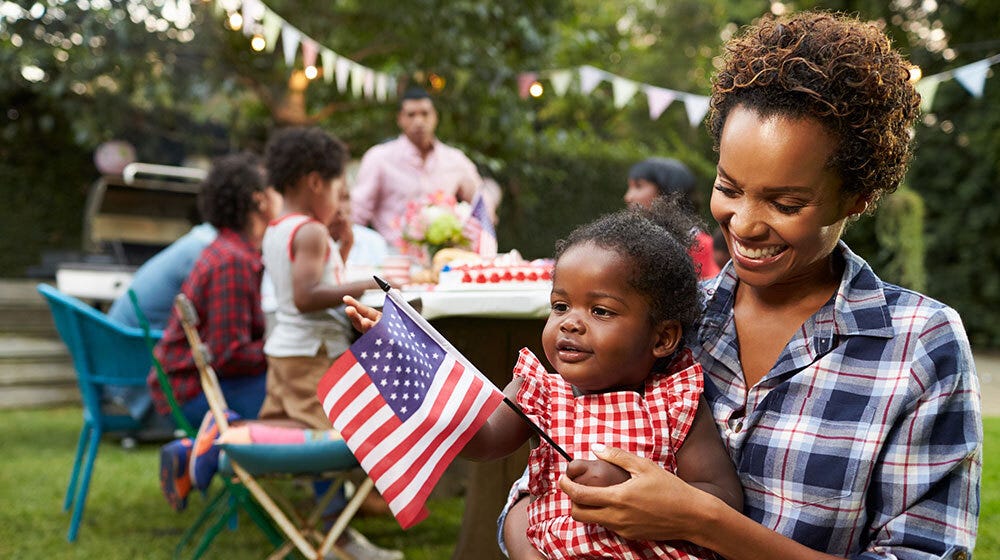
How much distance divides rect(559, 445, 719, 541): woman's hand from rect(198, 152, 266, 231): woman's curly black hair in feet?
12.2

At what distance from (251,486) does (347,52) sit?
733 cm

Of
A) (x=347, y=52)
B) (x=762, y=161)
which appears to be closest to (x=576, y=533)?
(x=762, y=161)

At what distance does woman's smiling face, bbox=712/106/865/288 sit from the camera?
4.76 ft

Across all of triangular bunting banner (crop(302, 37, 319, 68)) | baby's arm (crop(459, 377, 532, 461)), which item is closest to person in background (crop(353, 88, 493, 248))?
triangular bunting banner (crop(302, 37, 319, 68))

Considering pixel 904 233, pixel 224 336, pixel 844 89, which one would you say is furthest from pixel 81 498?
pixel 904 233

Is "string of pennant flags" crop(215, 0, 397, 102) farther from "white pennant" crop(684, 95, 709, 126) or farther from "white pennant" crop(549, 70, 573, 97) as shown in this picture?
"white pennant" crop(684, 95, 709, 126)

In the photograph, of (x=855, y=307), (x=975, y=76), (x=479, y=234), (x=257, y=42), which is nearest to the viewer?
(x=855, y=307)

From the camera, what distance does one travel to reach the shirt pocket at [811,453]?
1.42m

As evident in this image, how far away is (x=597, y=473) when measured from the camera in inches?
56.6

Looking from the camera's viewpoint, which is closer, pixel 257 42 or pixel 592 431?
pixel 592 431

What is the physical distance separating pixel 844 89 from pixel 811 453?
550 mm

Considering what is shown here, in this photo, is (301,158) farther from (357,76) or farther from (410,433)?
(357,76)

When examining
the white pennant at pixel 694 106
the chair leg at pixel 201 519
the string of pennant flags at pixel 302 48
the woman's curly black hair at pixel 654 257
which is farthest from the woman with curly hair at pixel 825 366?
the white pennant at pixel 694 106

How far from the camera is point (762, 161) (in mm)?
1466
